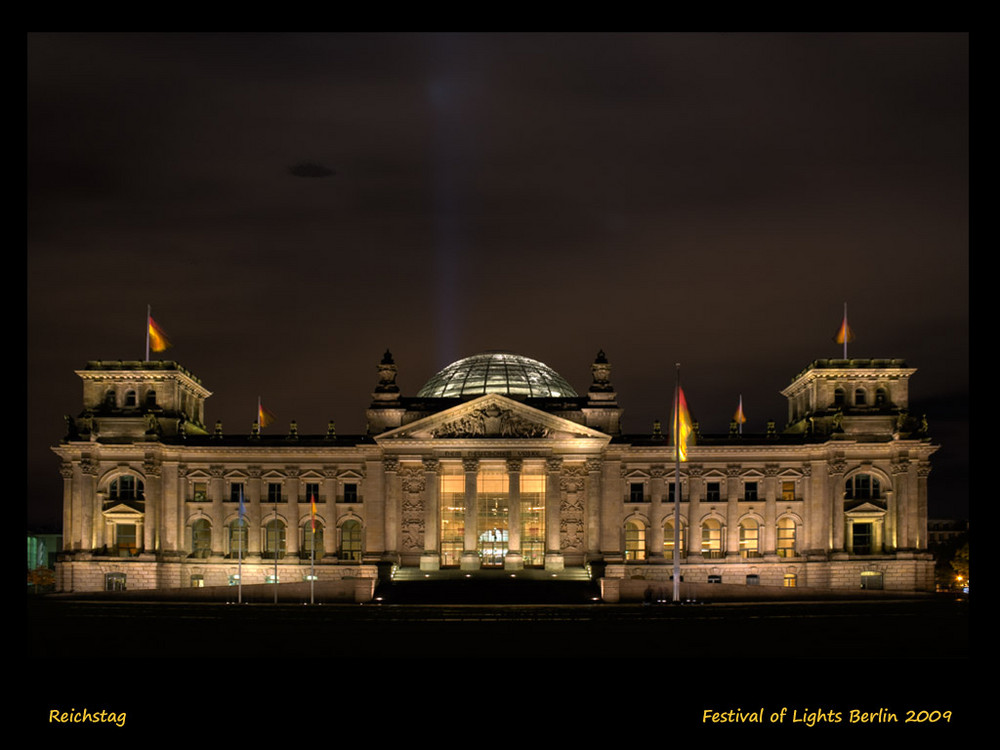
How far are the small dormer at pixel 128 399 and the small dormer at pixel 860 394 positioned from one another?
57.8 metres

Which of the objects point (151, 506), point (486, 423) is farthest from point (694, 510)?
point (151, 506)

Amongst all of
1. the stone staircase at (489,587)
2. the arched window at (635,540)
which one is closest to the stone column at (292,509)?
the stone staircase at (489,587)

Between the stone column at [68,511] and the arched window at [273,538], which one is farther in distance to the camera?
the arched window at [273,538]

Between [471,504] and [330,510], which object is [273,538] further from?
[471,504]

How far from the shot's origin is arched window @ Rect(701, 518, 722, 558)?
102 m

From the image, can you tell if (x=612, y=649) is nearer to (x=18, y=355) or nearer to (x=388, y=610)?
(x=388, y=610)

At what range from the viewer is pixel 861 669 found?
39594 millimetres

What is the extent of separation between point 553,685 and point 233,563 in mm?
70121

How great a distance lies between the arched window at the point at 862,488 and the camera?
330ft

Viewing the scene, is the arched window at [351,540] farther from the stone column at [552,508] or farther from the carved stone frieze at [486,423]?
the stone column at [552,508]

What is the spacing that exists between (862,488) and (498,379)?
35420 mm

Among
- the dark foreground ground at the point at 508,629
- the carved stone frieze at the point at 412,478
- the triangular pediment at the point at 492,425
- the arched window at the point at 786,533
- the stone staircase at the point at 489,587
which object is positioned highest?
the triangular pediment at the point at 492,425

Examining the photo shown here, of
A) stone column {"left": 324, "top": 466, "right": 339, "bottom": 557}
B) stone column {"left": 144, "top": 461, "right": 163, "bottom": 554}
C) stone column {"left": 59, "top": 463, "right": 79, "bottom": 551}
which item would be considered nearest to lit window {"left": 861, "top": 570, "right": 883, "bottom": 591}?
stone column {"left": 324, "top": 466, "right": 339, "bottom": 557}

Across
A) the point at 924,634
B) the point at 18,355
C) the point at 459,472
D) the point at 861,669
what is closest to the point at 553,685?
the point at 861,669
